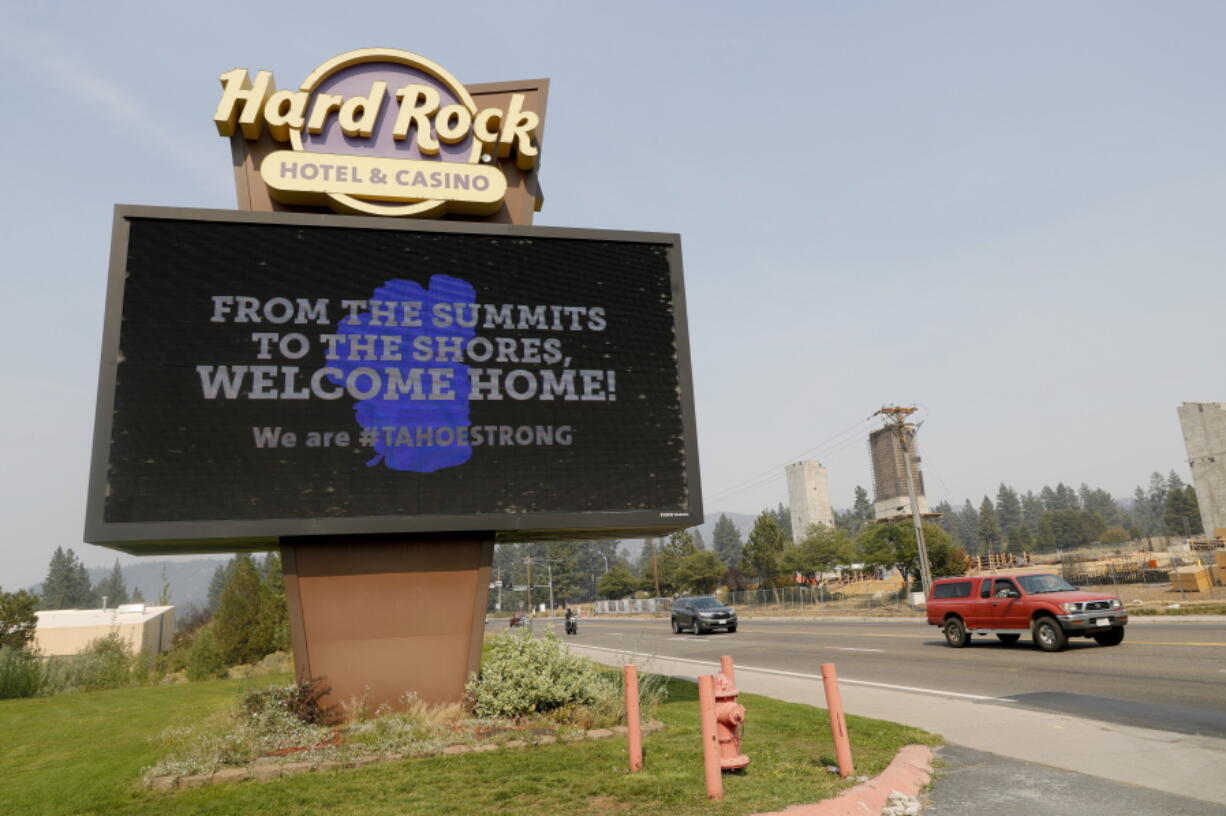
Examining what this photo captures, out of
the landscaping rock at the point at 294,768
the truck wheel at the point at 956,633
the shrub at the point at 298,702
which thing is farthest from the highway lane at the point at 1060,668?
the landscaping rock at the point at 294,768

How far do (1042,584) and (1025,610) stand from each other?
109cm

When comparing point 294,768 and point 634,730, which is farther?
point 294,768

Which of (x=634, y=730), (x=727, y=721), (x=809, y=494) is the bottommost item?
(x=634, y=730)

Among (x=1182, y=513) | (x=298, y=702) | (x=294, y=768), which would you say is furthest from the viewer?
(x=1182, y=513)

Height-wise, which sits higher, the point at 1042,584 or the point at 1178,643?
the point at 1042,584

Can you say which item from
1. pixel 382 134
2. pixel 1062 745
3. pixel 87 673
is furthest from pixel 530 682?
pixel 87 673

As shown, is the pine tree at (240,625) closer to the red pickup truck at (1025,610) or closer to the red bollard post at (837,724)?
the red pickup truck at (1025,610)

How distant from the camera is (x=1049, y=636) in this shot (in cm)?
1794

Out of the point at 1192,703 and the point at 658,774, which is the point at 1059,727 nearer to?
the point at 1192,703

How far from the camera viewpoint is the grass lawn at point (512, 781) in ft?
21.3

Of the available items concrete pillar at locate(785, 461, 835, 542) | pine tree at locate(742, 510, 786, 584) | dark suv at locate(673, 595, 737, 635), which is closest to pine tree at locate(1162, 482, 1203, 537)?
concrete pillar at locate(785, 461, 835, 542)

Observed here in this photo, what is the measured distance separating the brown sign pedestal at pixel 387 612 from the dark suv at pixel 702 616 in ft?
76.9

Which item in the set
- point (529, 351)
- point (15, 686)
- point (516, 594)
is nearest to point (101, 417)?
point (529, 351)

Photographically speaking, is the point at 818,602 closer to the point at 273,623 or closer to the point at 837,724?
the point at 273,623
